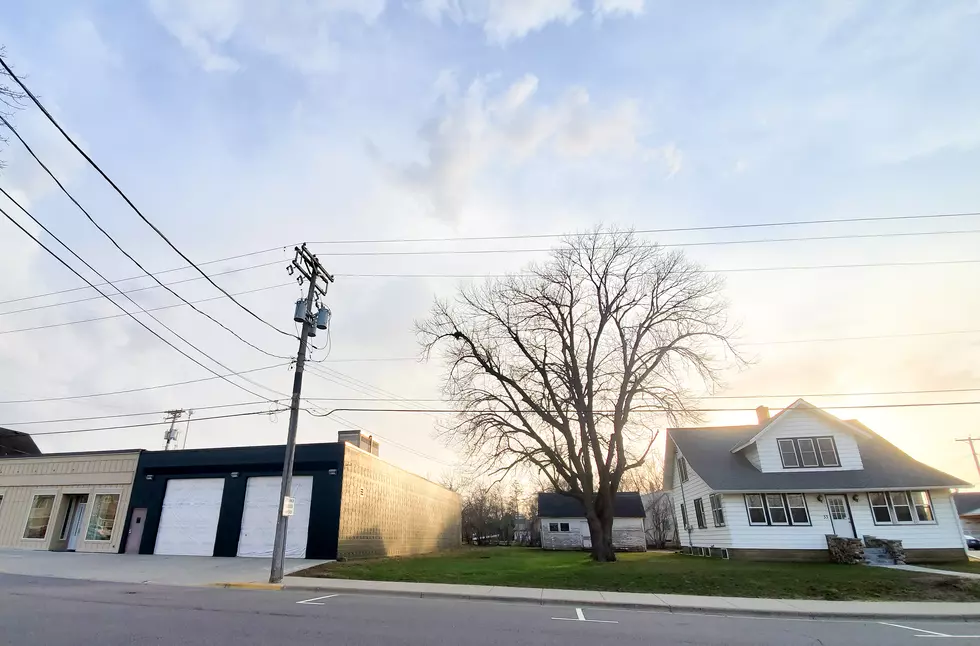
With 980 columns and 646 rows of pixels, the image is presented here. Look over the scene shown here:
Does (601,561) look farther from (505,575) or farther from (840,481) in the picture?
(840,481)

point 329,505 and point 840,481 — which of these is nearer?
point 329,505

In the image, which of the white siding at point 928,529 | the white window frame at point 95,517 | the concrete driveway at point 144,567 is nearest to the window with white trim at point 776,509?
Answer: the white siding at point 928,529

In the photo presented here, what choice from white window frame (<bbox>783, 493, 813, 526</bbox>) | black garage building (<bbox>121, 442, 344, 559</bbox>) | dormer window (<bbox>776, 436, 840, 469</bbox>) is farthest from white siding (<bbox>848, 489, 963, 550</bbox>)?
black garage building (<bbox>121, 442, 344, 559</bbox>)

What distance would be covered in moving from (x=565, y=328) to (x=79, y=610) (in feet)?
69.8

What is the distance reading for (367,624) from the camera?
8.45m

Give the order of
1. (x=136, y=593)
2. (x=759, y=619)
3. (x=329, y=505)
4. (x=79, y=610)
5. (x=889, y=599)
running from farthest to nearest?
(x=329, y=505), (x=889, y=599), (x=136, y=593), (x=759, y=619), (x=79, y=610)

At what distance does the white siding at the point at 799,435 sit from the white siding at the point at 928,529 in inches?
103

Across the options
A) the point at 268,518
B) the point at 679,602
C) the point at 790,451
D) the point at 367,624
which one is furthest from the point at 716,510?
the point at 367,624

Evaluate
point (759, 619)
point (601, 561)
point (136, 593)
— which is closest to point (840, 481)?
point (601, 561)

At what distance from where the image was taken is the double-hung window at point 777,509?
77.8 feet

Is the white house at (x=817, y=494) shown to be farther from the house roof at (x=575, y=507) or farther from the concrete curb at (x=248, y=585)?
the concrete curb at (x=248, y=585)

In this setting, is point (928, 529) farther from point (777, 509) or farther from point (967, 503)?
point (967, 503)

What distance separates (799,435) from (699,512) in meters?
6.98

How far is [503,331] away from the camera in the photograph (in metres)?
26.2
